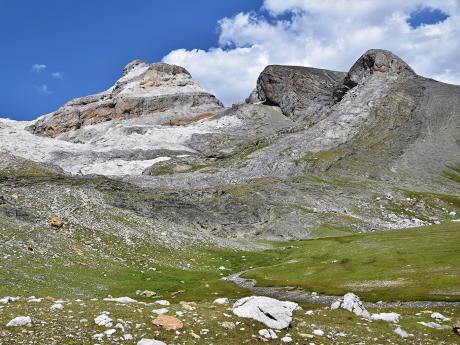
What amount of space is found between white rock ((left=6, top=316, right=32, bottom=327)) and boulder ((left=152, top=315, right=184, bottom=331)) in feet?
21.4

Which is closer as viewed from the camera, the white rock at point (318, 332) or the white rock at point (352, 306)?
the white rock at point (318, 332)

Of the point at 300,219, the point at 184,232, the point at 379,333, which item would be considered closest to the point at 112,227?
the point at 184,232

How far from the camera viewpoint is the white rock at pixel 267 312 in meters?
29.4

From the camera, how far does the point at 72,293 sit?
55.1 metres

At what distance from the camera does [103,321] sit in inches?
1058

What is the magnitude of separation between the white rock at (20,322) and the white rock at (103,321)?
133 inches

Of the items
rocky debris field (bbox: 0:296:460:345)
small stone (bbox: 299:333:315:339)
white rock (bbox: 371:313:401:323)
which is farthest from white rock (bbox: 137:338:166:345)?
white rock (bbox: 371:313:401:323)

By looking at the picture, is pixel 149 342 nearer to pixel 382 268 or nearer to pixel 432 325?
pixel 432 325

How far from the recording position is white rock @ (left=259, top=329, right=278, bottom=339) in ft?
91.0

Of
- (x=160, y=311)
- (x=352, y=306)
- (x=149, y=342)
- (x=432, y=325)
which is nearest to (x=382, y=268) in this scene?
(x=352, y=306)

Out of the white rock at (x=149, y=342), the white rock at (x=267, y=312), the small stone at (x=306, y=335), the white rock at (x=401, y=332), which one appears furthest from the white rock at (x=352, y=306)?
the white rock at (x=149, y=342)

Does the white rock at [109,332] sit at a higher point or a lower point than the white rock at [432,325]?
higher

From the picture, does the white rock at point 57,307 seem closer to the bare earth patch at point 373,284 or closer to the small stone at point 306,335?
the small stone at point 306,335

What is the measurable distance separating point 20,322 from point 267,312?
13.8m
